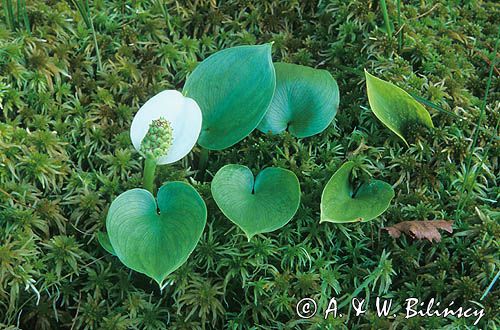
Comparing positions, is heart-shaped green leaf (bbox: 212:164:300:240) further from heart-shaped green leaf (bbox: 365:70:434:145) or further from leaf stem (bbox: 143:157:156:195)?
heart-shaped green leaf (bbox: 365:70:434:145)

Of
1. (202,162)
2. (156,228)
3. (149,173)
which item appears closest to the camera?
(156,228)

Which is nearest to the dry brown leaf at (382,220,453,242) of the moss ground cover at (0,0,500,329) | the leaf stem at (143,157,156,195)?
the moss ground cover at (0,0,500,329)

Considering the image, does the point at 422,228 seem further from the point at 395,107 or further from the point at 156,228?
the point at 156,228

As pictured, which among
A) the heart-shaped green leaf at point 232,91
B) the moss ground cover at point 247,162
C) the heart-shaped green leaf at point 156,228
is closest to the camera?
the heart-shaped green leaf at point 156,228

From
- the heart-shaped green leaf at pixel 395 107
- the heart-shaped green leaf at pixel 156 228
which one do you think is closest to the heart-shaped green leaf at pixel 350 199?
the heart-shaped green leaf at pixel 395 107

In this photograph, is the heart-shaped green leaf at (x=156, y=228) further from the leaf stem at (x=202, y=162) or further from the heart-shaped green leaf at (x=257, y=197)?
the leaf stem at (x=202, y=162)

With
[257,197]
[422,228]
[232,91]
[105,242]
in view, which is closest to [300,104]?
[232,91]

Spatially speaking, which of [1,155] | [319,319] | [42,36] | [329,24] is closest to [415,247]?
[319,319]

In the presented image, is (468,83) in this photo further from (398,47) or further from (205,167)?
(205,167)
